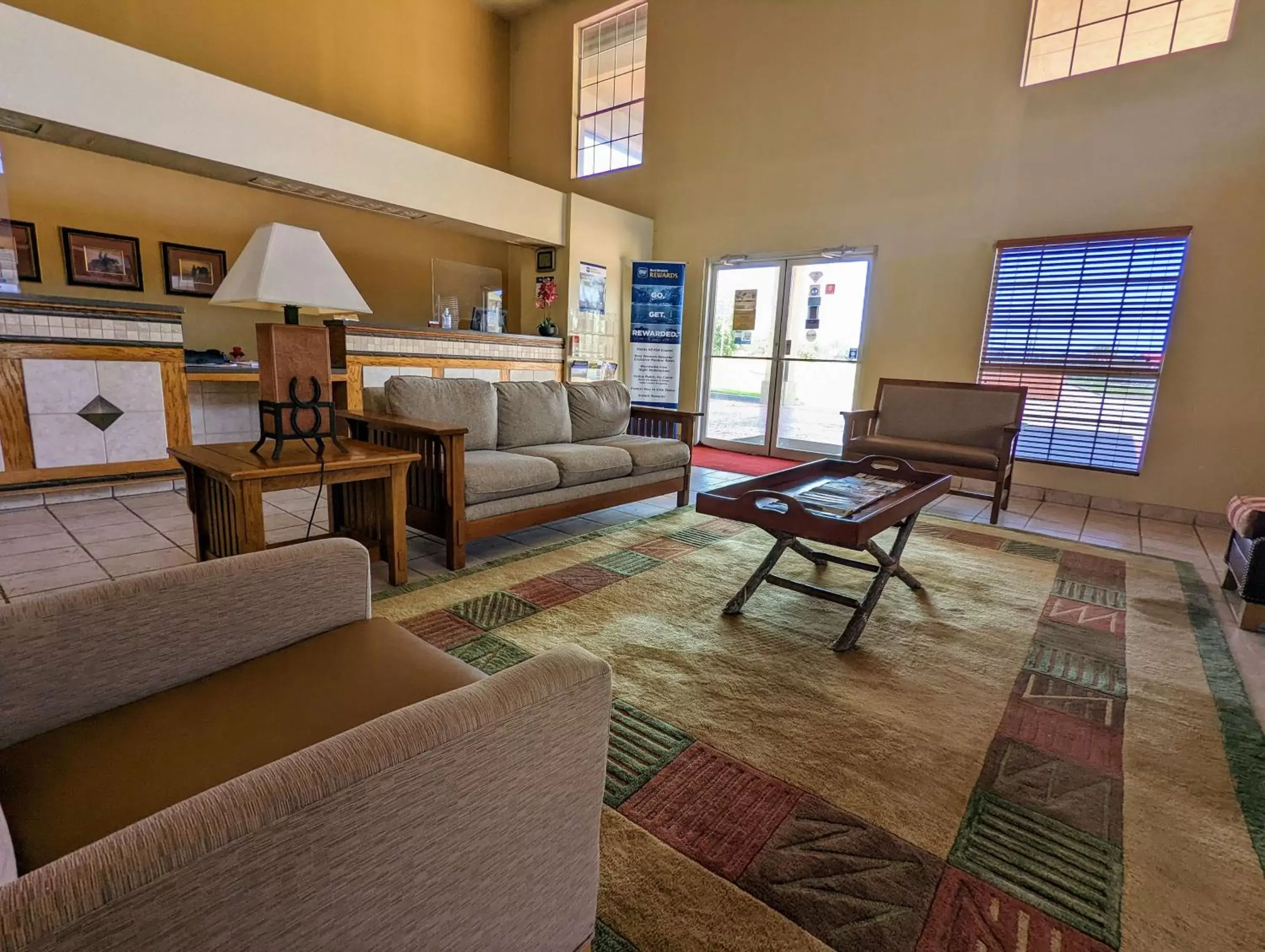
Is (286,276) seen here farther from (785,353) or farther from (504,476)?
(785,353)

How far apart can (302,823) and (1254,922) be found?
1629mm

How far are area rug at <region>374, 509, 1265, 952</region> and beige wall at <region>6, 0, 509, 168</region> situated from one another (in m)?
4.71

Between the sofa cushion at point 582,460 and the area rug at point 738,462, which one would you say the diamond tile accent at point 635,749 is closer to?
the sofa cushion at point 582,460

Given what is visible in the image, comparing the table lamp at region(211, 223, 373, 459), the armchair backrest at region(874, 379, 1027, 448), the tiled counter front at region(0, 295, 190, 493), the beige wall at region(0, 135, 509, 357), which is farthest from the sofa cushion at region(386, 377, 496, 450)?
the armchair backrest at region(874, 379, 1027, 448)

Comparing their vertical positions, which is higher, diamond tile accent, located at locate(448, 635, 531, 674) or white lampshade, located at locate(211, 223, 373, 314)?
white lampshade, located at locate(211, 223, 373, 314)

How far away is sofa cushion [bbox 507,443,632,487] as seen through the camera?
311cm

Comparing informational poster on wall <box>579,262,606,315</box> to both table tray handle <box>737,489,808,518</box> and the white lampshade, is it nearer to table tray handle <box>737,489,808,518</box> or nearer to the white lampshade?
the white lampshade

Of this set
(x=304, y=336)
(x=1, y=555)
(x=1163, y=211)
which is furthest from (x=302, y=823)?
(x=1163, y=211)

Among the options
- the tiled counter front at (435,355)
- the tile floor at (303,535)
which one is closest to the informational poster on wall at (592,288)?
the tiled counter front at (435,355)

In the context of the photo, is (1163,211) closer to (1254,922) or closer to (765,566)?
(765,566)

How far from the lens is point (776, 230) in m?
5.99

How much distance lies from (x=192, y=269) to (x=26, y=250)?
1068 millimetres

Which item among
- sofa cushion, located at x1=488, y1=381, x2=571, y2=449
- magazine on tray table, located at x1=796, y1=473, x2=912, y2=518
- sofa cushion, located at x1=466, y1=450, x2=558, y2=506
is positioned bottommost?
sofa cushion, located at x1=466, y1=450, x2=558, y2=506

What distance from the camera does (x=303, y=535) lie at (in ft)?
10.2
